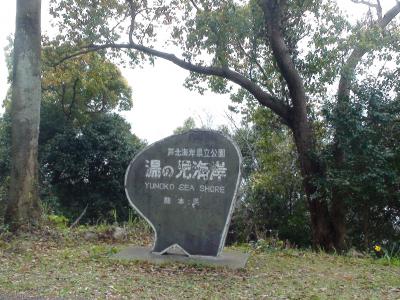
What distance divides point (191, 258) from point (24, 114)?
14.3 ft

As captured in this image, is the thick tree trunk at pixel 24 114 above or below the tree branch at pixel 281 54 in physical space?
below

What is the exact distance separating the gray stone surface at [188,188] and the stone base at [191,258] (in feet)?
0.38

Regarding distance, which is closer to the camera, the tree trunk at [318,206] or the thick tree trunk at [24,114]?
the thick tree trunk at [24,114]

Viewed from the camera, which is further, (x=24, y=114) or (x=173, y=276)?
(x=24, y=114)

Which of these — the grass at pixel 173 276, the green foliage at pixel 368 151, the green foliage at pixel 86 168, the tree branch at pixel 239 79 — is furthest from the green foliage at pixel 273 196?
the grass at pixel 173 276

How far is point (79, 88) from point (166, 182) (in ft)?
51.8

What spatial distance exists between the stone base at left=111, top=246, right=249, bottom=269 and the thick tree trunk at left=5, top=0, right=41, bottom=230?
2525 mm

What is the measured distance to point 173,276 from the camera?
7.60 m

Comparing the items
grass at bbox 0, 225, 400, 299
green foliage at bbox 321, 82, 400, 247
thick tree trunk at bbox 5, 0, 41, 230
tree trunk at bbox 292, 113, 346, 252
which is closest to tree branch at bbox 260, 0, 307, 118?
tree trunk at bbox 292, 113, 346, 252

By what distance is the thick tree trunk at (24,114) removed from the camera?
10406 millimetres

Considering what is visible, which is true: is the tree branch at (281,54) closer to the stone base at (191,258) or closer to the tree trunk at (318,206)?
the tree trunk at (318,206)

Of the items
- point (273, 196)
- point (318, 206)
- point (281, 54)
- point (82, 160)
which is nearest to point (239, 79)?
point (281, 54)

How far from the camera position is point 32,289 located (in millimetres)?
6520

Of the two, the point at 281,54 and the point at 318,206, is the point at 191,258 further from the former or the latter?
the point at 281,54
